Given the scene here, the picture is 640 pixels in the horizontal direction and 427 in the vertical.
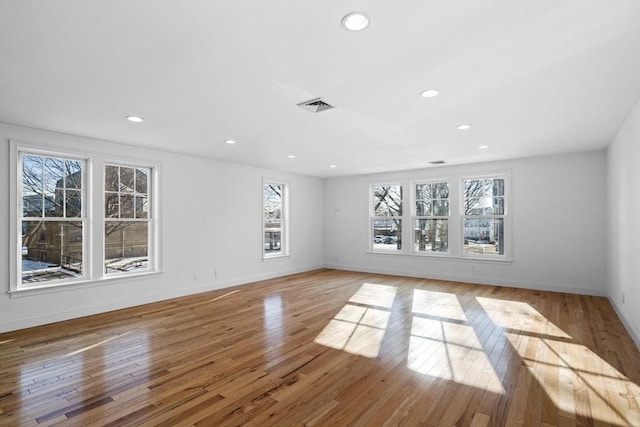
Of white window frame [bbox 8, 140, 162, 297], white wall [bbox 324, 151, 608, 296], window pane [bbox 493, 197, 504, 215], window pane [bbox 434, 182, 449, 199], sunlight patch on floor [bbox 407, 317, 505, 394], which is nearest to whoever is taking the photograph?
sunlight patch on floor [bbox 407, 317, 505, 394]

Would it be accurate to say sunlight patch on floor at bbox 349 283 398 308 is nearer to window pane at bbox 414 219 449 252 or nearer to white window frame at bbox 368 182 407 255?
white window frame at bbox 368 182 407 255

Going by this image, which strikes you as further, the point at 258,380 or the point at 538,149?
the point at 538,149

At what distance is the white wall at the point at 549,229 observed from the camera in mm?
5605

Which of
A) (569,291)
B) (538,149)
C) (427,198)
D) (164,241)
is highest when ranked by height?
(538,149)

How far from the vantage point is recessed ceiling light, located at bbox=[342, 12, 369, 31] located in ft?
6.19

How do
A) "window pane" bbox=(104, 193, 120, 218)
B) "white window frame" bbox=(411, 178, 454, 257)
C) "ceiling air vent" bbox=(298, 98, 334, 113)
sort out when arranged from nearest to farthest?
"ceiling air vent" bbox=(298, 98, 334, 113)
"window pane" bbox=(104, 193, 120, 218)
"white window frame" bbox=(411, 178, 454, 257)

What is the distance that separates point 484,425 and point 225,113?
11.4 ft

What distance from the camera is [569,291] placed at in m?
5.78

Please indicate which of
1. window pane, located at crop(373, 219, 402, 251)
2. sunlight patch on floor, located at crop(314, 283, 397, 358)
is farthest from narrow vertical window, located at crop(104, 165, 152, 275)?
window pane, located at crop(373, 219, 402, 251)

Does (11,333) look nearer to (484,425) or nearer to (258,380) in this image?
(258,380)

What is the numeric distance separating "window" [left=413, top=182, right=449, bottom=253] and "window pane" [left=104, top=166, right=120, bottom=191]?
19.1 feet

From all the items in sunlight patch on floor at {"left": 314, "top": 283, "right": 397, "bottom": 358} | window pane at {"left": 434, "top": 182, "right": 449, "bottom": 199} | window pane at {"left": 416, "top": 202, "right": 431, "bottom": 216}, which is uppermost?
window pane at {"left": 434, "top": 182, "right": 449, "bottom": 199}

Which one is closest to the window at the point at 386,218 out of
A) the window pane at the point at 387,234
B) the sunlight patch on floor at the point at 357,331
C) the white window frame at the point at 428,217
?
the window pane at the point at 387,234

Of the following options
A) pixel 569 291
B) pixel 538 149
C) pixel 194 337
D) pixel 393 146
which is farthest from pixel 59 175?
pixel 569 291
